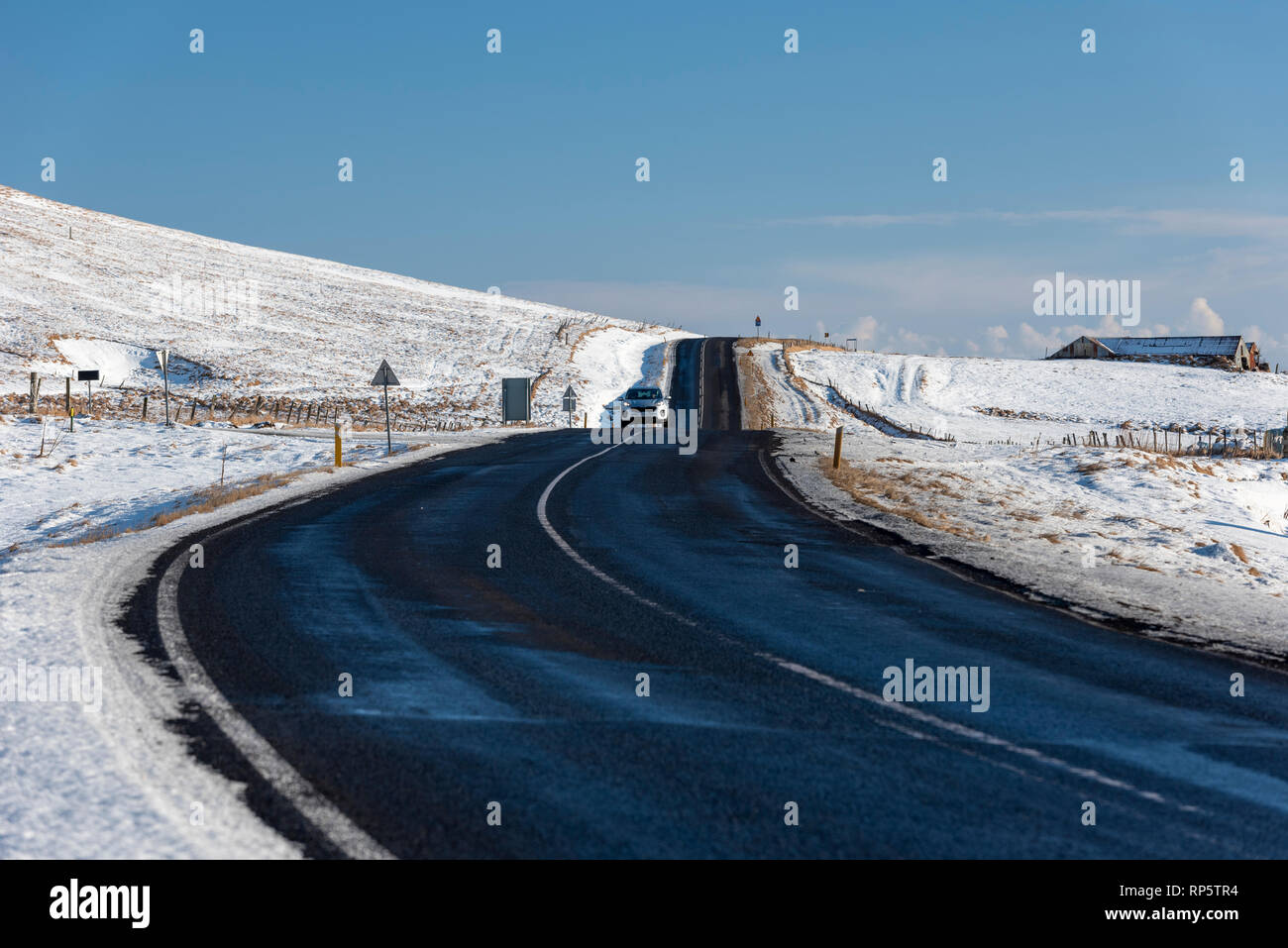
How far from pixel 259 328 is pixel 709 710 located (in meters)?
77.1

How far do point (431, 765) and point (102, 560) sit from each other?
8.12 metres

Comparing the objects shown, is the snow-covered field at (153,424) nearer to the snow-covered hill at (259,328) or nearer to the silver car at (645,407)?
the snow-covered hill at (259,328)

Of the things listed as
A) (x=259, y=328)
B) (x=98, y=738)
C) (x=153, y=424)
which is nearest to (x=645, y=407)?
(x=153, y=424)

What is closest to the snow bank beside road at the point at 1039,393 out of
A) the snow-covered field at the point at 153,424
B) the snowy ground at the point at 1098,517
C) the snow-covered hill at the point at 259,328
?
the snowy ground at the point at 1098,517

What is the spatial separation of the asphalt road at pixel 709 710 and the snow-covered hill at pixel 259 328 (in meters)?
45.4

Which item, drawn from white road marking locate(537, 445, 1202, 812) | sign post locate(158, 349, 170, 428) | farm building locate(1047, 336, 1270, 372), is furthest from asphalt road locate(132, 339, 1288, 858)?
farm building locate(1047, 336, 1270, 372)

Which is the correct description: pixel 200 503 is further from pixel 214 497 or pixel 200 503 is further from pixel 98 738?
pixel 98 738

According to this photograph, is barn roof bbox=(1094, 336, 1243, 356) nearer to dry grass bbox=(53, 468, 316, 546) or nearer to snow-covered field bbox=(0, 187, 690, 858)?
snow-covered field bbox=(0, 187, 690, 858)

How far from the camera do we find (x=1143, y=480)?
2614 cm

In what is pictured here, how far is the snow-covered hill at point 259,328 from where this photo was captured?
6122cm

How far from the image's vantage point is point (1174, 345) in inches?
3947

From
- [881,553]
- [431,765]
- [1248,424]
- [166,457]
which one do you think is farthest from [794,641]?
[1248,424]

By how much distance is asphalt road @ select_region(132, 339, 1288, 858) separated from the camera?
199 inches

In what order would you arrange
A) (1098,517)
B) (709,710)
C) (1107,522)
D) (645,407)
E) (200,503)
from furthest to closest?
(645,407)
(200,503)
(1098,517)
(1107,522)
(709,710)
